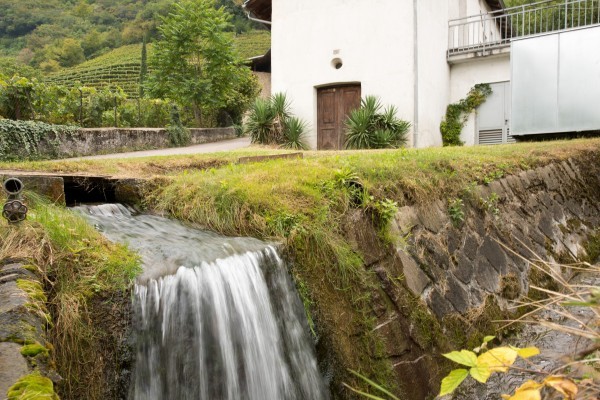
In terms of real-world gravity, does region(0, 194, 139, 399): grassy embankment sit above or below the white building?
below

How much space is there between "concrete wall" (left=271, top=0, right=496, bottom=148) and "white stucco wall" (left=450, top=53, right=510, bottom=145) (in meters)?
0.27

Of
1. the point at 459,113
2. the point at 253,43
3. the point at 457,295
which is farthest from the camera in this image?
the point at 253,43

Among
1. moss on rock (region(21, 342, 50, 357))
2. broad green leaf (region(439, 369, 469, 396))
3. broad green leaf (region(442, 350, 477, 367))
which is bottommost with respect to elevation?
moss on rock (region(21, 342, 50, 357))

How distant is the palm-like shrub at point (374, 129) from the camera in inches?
559

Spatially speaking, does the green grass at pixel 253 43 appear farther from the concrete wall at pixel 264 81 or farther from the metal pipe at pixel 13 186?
the metal pipe at pixel 13 186

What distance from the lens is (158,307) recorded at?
3.18 metres

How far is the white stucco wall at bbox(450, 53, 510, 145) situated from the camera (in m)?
15.7

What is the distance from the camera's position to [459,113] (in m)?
16.3

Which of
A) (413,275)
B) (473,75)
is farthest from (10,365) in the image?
(473,75)

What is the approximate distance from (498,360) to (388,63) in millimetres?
14110

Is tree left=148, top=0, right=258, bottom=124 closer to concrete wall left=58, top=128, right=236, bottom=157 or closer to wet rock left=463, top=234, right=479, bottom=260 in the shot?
concrete wall left=58, top=128, right=236, bottom=157

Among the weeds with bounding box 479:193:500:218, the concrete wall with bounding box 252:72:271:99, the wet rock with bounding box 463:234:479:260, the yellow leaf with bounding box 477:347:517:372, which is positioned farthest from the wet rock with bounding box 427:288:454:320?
the concrete wall with bounding box 252:72:271:99

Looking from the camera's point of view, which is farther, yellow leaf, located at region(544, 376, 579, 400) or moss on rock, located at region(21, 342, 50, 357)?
moss on rock, located at region(21, 342, 50, 357)

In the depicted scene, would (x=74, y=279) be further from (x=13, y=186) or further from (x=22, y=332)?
(x=13, y=186)
